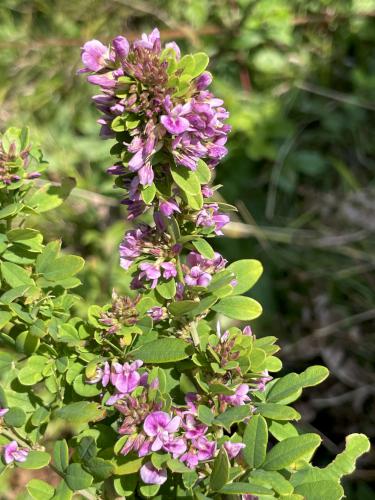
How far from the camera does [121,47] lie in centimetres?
82

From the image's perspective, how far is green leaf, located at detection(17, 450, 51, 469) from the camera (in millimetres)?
883

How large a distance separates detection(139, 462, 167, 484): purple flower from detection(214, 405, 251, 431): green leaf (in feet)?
0.34

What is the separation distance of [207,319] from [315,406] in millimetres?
1668

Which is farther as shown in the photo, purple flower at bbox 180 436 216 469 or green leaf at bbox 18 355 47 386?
green leaf at bbox 18 355 47 386

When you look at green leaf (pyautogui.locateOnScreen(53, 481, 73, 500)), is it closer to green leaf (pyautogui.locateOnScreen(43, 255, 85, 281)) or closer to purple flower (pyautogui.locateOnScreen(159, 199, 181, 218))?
green leaf (pyautogui.locateOnScreen(43, 255, 85, 281))

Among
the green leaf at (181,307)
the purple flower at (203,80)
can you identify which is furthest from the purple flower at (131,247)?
the purple flower at (203,80)

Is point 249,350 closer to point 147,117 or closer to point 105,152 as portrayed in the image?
point 147,117

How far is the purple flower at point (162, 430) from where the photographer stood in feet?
2.65

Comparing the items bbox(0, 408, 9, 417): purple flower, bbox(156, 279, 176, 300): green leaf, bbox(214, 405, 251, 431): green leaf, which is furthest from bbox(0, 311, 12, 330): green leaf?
bbox(214, 405, 251, 431): green leaf

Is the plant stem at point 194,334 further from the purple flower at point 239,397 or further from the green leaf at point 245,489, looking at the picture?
the green leaf at point 245,489

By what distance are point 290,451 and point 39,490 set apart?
1.19 ft

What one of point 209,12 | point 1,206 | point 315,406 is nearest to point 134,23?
point 209,12

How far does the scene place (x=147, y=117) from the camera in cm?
83

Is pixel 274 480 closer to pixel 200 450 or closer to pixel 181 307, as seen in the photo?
pixel 200 450
